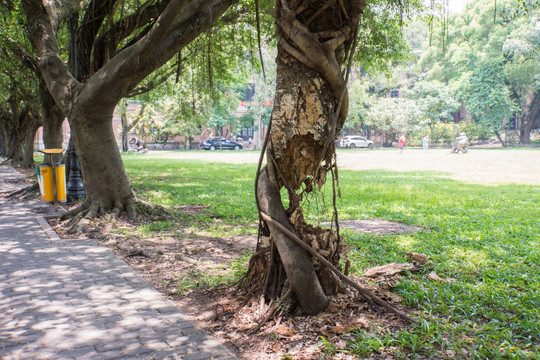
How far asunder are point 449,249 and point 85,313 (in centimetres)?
473

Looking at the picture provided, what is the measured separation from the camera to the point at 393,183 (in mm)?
15500

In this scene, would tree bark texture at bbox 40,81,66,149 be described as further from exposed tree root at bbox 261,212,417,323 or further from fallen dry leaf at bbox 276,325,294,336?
fallen dry leaf at bbox 276,325,294,336

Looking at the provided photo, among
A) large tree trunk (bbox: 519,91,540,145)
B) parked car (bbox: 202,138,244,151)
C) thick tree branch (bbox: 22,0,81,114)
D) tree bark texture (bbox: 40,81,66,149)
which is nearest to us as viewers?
thick tree branch (bbox: 22,0,81,114)

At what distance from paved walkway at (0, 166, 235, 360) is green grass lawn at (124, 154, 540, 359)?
1545 mm

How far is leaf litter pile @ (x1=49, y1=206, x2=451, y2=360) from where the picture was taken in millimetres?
3494

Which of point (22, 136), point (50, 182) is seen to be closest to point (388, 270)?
point (50, 182)

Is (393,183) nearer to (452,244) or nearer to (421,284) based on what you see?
(452,244)

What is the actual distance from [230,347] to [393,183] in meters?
12.7

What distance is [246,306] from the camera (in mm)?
4164

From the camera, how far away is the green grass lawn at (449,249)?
11.5 ft

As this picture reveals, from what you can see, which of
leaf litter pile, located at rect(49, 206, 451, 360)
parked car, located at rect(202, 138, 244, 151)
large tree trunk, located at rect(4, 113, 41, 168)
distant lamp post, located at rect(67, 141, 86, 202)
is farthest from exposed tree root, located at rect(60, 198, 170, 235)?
parked car, located at rect(202, 138, 244, 151)

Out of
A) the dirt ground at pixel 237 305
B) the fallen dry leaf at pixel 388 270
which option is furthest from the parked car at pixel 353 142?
the fallen dry leaf at pixel 388 270

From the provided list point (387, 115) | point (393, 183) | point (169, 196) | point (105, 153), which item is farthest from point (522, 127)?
point (105, 153)

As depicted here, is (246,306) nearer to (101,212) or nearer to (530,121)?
(101,212)
